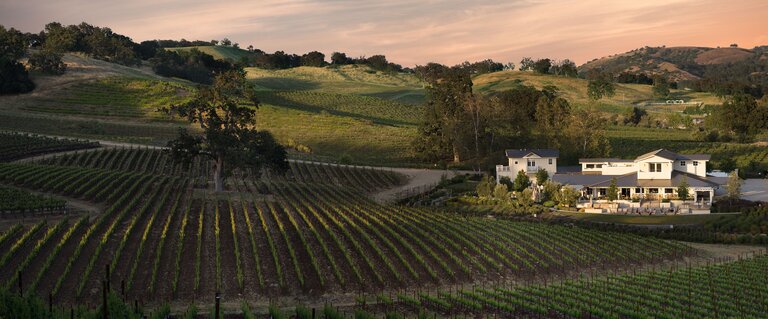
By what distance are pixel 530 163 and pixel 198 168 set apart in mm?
29114

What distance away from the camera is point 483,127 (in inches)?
3214

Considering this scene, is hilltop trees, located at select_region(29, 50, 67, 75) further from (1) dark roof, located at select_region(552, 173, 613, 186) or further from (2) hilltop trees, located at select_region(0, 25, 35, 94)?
(1) dark roof, located at select_region(552, 173, 613, 186)

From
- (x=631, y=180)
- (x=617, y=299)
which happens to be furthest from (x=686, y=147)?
(x=617, y=299)

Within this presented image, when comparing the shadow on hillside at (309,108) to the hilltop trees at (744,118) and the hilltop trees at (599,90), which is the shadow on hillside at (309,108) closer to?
the hilltop trees at (744,118)

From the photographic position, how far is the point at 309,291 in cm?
3044

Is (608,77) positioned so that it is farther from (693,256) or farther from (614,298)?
(614,298)

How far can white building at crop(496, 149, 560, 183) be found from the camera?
66188 mm

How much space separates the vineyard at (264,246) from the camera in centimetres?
3089

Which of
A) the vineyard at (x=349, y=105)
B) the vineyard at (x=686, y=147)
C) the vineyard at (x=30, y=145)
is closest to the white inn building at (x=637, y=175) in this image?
the vineyard at (x=686, y=147)

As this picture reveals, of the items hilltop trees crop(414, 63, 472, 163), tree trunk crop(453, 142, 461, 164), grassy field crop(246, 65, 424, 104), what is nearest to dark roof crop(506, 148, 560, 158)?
hilltop trees crop(414, 63, 472, 163)

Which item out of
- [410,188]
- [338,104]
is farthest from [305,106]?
[410,188]

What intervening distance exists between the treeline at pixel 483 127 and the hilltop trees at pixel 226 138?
32819mm

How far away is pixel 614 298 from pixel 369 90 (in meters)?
138

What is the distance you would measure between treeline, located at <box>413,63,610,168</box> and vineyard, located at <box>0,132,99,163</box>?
34.6 meters
